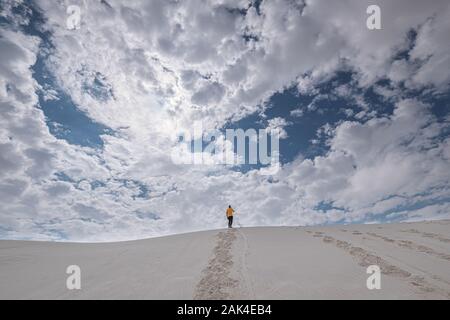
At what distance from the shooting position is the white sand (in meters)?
7.91

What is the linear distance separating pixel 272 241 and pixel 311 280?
6009 mm

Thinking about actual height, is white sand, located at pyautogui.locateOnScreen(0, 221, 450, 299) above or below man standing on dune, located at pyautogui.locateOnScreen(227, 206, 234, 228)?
below

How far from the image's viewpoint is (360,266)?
9.89m

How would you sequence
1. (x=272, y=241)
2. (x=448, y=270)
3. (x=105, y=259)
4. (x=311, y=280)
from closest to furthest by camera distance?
1. (x=311, y=280)
2. (x=448, y=270)
3. (x=105, y=259)
4. (x=272, y=241)

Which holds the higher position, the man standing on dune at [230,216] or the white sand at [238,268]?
the man standing on dune at [230,216]

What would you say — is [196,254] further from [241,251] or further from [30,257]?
[30,257]

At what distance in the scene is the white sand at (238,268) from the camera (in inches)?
311

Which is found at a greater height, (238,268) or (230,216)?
(230,216)

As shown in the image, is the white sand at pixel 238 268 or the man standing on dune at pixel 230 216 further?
the man standing on dune at pixel 230 216

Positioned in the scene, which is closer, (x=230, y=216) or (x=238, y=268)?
(x=238, y=268)

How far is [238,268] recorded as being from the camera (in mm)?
9742

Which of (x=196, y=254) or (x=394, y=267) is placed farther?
(x=196, y=254)

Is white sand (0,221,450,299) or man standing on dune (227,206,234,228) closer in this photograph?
white sand (0,221,450,299)
